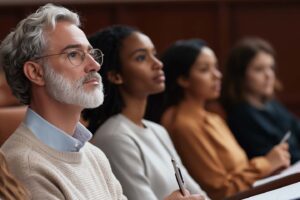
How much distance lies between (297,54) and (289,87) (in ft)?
0.75

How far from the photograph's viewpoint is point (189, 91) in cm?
307

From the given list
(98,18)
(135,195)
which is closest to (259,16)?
(98,18)

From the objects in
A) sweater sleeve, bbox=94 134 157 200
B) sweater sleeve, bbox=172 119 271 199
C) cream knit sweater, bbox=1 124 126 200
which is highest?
cream knit sweater, bbox=1 124 126 200

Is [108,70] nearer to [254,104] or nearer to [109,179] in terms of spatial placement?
[109,179]

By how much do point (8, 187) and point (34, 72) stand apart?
0.41 meters

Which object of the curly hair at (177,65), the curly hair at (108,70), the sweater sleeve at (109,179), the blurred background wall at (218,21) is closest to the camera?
the sweater sleeve at (109,179)

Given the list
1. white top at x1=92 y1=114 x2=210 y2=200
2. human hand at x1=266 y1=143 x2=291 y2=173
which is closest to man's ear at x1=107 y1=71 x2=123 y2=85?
white top at x1=92 y1=114 x2=210 y2=200

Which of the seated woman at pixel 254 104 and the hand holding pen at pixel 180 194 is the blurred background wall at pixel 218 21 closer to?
the seated woman at pixel 254 104

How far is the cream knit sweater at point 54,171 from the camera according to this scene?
1722mm

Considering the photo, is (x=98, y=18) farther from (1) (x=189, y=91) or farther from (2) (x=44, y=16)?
(2) (x=44, y=16)

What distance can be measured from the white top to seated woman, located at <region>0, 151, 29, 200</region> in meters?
0.73

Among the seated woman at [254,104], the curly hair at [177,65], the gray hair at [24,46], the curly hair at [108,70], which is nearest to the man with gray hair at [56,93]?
the gray hair at [24,46]

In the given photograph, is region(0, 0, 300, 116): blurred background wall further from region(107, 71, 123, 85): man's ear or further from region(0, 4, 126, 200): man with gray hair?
region(0, 4, 126, 200): man with gray hair

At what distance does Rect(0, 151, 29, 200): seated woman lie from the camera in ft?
5.13
